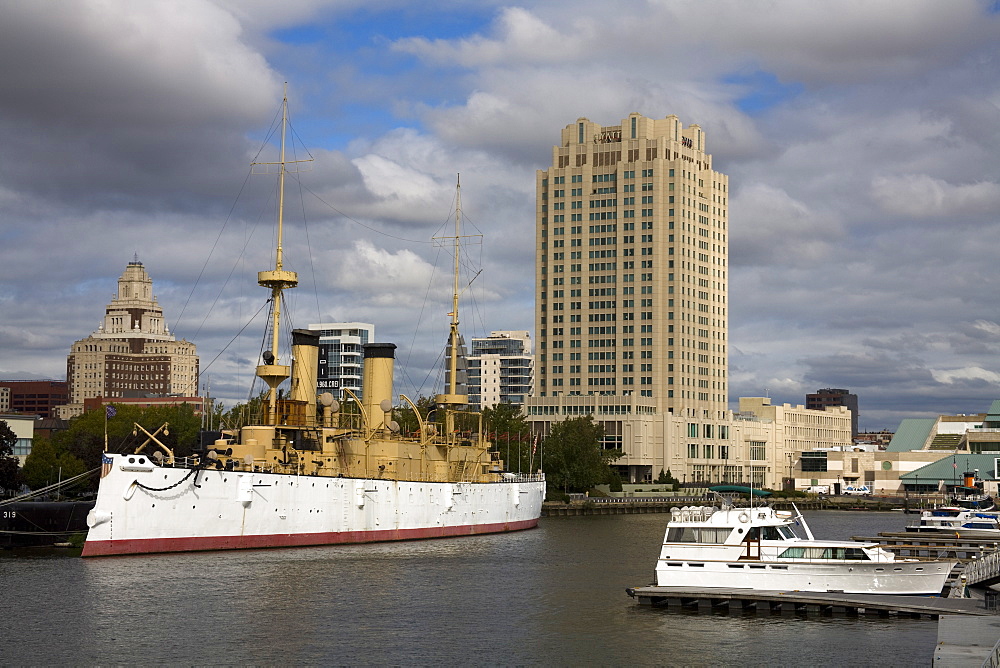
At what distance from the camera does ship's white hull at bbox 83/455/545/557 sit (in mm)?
64875

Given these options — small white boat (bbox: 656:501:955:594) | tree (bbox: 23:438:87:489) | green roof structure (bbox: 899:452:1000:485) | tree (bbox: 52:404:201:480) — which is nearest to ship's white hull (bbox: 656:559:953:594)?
small white boat (bbox: 656:501:955:594)

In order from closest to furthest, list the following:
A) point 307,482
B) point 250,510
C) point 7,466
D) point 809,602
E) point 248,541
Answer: point 809,602 < point 248,541 < point 250,510 < point 307,482 < point 7,466

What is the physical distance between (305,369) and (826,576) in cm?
4786

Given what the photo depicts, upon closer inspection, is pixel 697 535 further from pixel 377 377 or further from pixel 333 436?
pixel 377 377

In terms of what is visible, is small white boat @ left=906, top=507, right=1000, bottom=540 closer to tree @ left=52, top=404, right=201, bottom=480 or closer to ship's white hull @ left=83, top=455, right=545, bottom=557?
ship's white hull @ left=83, top=455, right=545, bottom=557

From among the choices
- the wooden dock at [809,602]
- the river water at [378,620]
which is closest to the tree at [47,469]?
the river water at [378,620]

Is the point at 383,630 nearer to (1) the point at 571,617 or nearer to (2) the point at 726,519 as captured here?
(1) the point at 571,617

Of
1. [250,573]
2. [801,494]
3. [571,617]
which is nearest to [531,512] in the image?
[250,573]

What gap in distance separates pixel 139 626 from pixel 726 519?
24401 mm

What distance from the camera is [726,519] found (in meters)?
50.2

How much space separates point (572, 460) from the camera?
160 metres

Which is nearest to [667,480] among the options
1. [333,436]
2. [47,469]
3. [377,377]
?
[47,469]

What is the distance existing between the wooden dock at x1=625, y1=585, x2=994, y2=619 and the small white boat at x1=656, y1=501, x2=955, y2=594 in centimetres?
69

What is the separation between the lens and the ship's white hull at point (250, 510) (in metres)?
64.9
